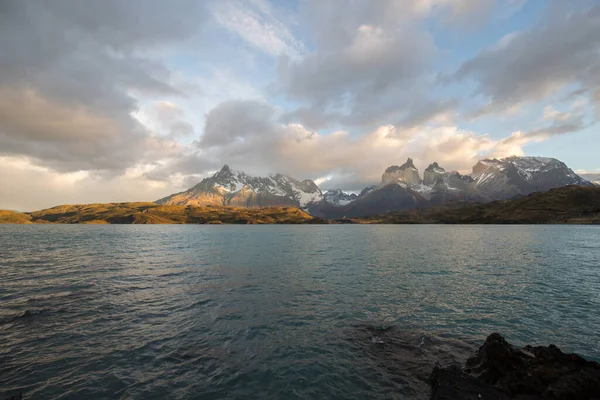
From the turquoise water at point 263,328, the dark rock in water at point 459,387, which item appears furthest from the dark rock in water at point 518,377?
the turquoise water at point 263,328

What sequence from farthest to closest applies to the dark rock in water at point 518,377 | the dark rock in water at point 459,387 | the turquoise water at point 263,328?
1. the turquoise water at point 263,328
2. the dark rock in water at point 459,387
3. the dark rock in water at point 518,377

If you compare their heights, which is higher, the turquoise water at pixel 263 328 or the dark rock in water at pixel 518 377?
the dark rock in water at pixel 518 377

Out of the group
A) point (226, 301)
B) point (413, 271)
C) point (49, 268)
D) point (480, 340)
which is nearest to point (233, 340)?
point (226, 301)

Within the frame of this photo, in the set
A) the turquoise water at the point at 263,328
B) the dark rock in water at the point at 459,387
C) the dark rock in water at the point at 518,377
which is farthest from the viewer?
the turquoise water at the point at 263,328

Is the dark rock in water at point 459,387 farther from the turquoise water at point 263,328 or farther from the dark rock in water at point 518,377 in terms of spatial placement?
the turquoise water at point 263,328

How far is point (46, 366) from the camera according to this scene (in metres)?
18.1

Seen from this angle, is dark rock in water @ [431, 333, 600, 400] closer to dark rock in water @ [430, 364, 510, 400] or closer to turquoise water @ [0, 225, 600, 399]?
dark rock in water @ [430, 364, 510, 400]

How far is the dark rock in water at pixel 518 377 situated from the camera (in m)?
14.2

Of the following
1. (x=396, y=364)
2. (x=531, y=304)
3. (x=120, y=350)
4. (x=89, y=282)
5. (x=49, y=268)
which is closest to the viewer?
(x=396, y=364)

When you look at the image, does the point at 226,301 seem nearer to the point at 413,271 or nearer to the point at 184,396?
the point at 184,396

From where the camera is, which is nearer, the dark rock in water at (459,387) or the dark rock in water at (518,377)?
the dark rock in water at (518,377)

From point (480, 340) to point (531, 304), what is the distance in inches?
604

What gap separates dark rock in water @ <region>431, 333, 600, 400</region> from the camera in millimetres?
14211

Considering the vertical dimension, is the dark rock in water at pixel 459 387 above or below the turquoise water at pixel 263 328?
above
